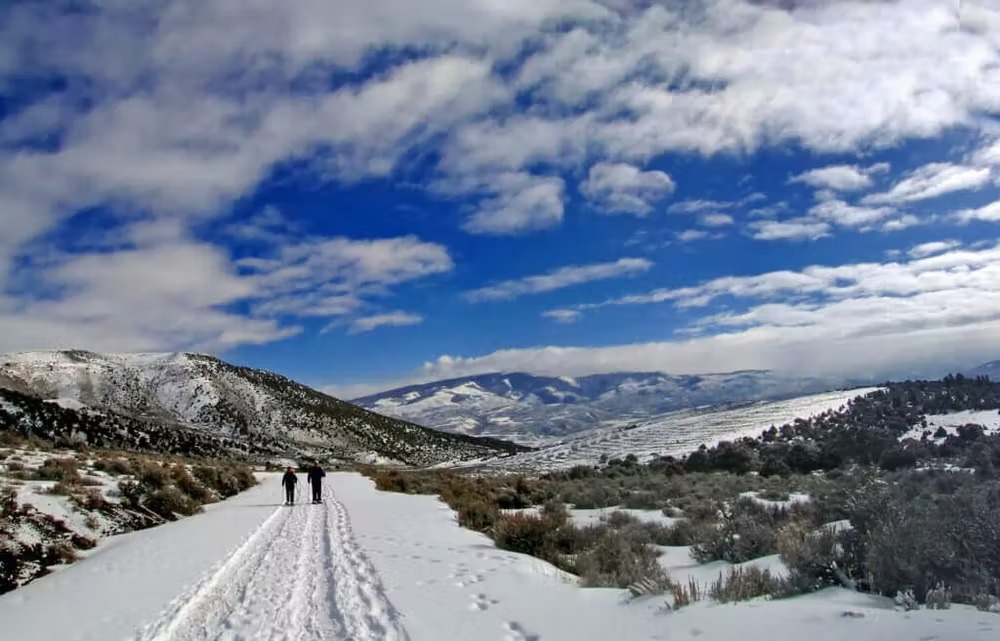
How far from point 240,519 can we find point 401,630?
47.4ft

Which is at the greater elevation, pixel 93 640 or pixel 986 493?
pixel 986 493

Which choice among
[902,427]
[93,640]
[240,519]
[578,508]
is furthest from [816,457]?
[93,640]

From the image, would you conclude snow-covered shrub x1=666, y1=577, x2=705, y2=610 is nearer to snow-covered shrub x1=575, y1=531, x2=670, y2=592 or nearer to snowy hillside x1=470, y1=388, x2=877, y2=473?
snow-covered shrub x1=575, y1=531, x2=670, y2=592

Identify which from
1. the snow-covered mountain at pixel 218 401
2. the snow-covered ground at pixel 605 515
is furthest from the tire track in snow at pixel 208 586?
the snow-covered mountain at pixel 218 401

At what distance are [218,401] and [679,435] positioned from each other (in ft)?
283

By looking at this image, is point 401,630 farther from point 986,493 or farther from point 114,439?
point 114,439

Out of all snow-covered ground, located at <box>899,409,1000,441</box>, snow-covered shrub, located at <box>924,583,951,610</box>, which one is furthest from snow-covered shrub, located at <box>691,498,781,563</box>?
snow-covered ground, located at <box>899,409,1000,441</box>

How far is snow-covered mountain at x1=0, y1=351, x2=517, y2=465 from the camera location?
10244 centimetres

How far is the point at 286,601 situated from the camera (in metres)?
8.73

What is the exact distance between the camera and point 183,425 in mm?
97875

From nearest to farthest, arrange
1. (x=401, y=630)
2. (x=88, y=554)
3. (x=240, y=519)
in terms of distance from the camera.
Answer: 1. (x=401, y=630)
2. (x=88, y=554)
3. (x=240, y=519)

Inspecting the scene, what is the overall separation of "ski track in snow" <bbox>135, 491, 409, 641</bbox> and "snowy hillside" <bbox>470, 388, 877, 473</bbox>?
32985 mm

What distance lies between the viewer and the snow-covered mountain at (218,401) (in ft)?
336

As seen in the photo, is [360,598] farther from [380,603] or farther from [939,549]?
[939,549]
